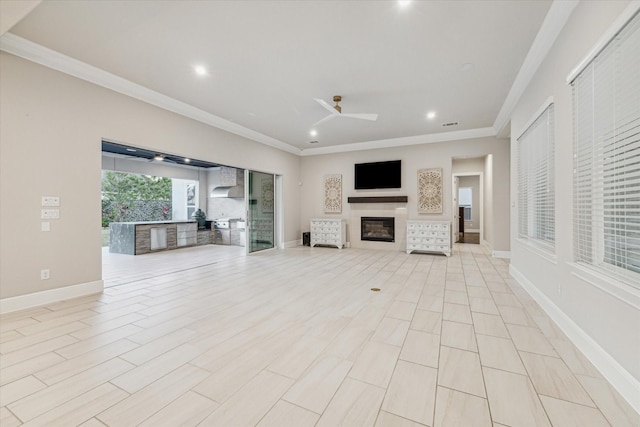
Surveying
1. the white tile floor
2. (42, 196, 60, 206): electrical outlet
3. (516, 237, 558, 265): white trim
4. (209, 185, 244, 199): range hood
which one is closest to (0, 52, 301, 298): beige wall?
(42, 196, 60, 206): electrical outlet

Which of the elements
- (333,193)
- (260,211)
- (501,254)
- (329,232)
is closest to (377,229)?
(329,232)

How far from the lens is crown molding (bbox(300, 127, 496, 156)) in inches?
254

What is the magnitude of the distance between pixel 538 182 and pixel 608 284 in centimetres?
195

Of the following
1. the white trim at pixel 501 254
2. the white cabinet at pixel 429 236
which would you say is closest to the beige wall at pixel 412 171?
the white trim at pixel 501 254

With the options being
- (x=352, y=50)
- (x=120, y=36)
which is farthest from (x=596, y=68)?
(x=120, y=36)

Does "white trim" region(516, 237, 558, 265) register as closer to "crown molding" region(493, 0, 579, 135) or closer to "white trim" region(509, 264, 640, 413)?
"white trim" region(509, 264, 640, 413)

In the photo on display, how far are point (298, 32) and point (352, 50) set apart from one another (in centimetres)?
70

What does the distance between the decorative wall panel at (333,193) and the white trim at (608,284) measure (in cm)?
601

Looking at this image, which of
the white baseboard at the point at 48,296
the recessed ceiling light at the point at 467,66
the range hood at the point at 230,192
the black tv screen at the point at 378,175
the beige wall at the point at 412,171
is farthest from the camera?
the range hood at the point at 230,192

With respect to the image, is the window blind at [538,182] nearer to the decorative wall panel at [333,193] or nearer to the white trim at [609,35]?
the white trim at [609,35]

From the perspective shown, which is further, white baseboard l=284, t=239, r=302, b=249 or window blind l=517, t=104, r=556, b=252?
white baseboard l=284, t=239, r=302, b=249

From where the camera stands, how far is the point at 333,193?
26.7ft

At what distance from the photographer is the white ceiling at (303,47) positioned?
2.56 m

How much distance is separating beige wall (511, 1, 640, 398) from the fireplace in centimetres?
382
